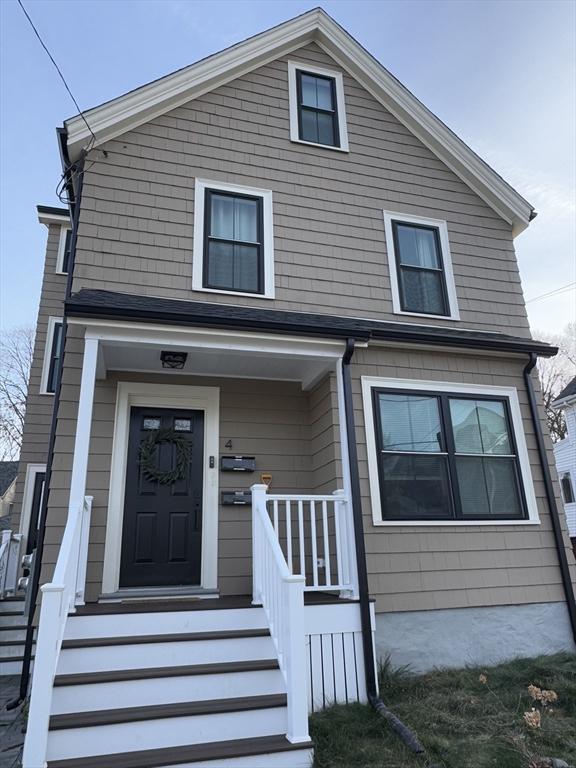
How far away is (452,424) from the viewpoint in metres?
6.07

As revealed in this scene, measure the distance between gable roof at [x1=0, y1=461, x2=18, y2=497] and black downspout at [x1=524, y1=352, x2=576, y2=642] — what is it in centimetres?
1864

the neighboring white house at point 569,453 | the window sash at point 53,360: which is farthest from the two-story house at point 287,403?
the neighboring white house at point 569,453

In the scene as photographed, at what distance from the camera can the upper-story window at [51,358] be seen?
9430 mm

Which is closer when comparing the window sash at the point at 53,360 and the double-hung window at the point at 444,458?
the double-hung window at the point at 444,458

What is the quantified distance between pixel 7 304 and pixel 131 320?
20.4 meters

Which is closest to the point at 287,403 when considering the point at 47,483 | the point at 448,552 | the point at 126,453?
the point at 126,453

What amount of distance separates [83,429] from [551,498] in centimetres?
504

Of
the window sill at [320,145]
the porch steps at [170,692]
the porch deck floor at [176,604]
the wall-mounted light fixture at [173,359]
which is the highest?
the window sill at [320,145]

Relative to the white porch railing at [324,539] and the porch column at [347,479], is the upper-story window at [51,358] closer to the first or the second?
the white porch railing at [324,539]

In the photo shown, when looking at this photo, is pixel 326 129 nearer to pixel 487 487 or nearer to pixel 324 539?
pixel 487 487

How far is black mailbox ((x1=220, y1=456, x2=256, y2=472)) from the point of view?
19.2ft

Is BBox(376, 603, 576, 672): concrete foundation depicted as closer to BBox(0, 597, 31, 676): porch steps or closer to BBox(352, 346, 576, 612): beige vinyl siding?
BBox(352, 346, 576, 612): beige vinyl siding

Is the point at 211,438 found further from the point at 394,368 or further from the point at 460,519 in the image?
the point at 460,519

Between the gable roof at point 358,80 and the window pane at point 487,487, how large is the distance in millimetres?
Answer: 3776
